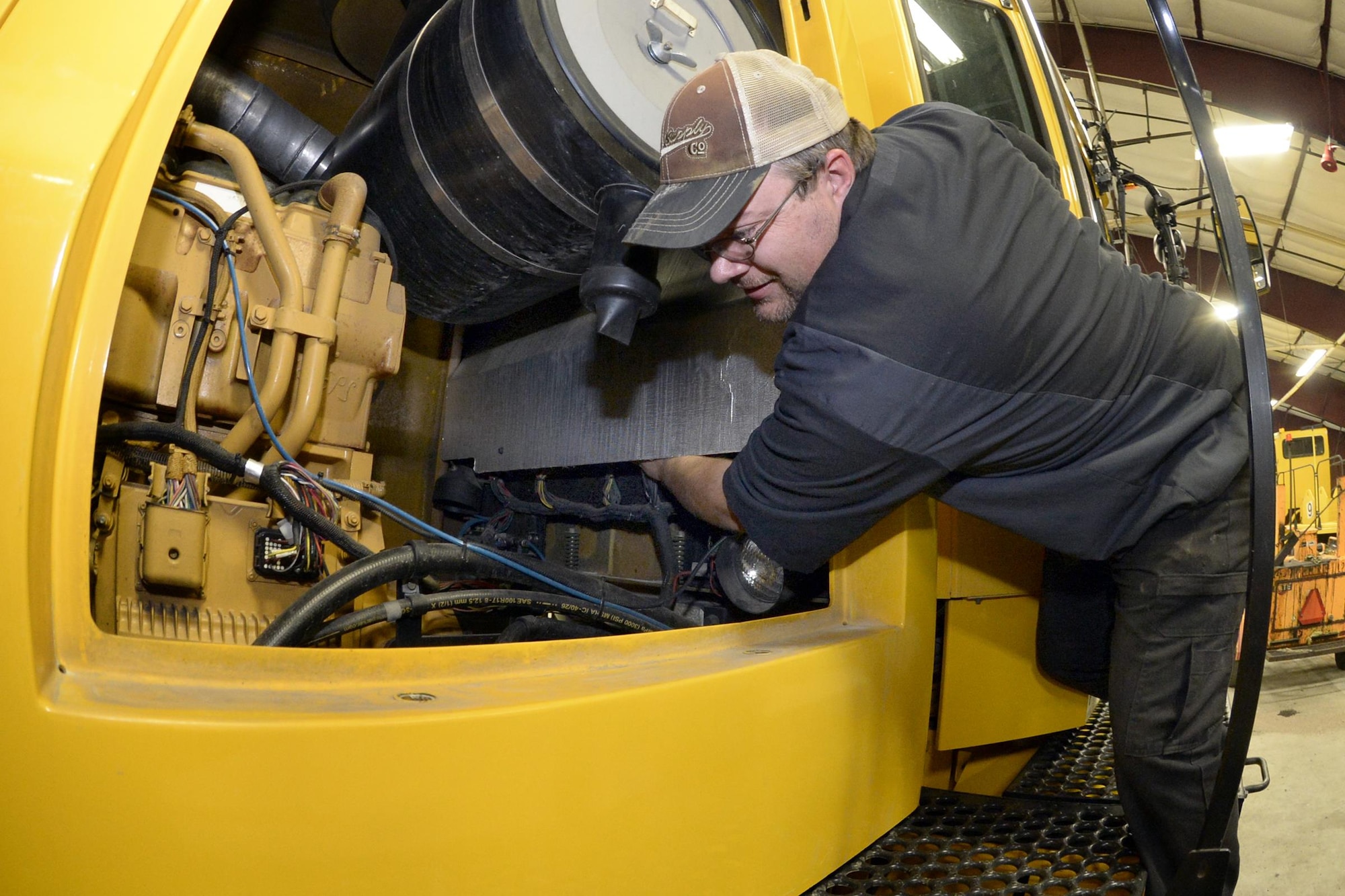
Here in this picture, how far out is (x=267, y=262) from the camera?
1.50 meters

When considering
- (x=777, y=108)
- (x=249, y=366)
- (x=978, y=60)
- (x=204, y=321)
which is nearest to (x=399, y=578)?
(x=249, y=366)

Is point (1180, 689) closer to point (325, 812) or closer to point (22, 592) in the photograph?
point (325, 812)

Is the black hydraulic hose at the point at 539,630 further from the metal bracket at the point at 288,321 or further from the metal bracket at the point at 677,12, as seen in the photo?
the metal bracket at the point at 677,12

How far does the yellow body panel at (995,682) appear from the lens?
64.7 inches

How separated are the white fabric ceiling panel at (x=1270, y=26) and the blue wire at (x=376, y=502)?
26.3 ft

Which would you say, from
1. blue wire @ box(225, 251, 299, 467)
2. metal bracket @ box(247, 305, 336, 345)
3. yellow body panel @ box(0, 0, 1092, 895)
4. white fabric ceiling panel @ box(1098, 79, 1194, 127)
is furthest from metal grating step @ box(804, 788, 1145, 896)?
white fabric ceiling panel @ box(1098, 79, 1194, 127)

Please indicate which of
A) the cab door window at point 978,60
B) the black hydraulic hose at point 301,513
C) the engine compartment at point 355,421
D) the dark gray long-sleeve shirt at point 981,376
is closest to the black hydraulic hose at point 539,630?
the engine compartment at point 355,421

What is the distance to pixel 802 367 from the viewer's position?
1327 mm

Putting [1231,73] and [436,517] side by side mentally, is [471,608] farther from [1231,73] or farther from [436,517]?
[1231,73]

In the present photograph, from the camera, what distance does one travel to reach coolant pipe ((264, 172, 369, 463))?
1459mm

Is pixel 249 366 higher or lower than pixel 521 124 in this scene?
lower

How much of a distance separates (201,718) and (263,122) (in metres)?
1.64

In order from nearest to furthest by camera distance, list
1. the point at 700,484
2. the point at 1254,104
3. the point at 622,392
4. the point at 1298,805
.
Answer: the point at 700,484, the point at 622,392, the point at 1298,805, the point at 1254,104

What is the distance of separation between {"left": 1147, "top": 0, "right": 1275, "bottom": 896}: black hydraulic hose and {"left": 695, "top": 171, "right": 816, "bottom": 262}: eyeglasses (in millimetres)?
535
